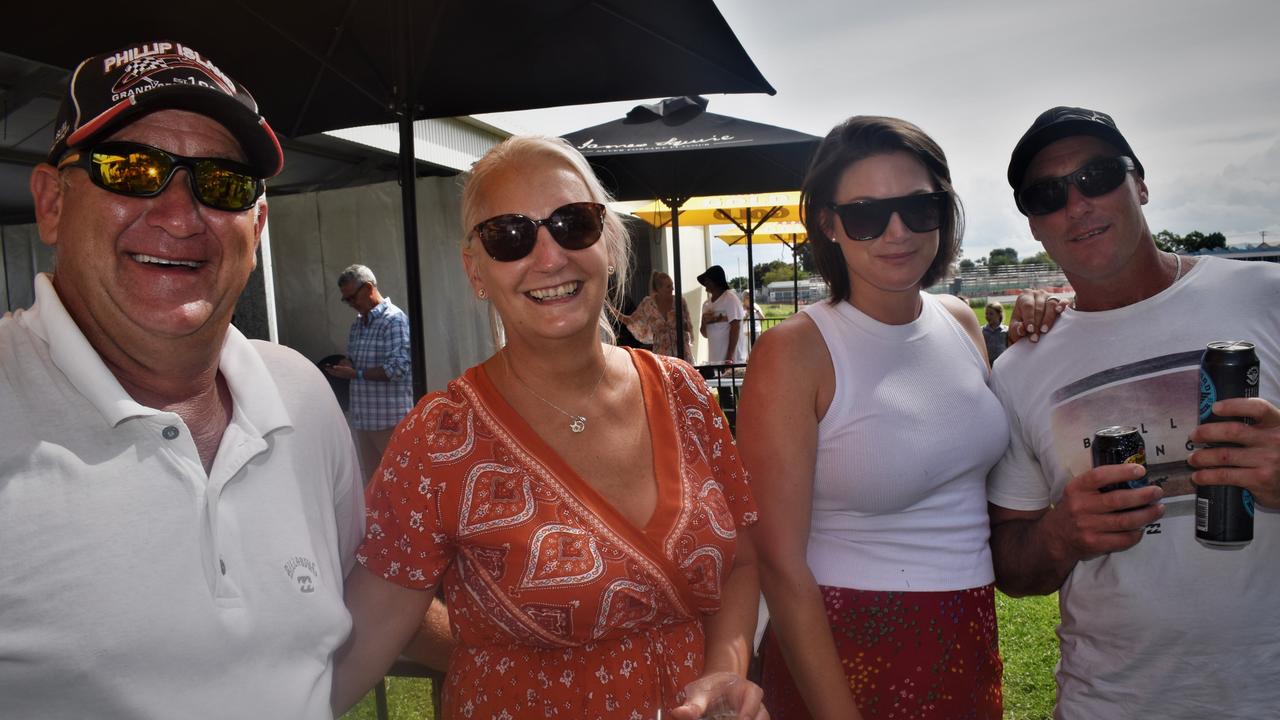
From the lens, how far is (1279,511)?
71.7 inches

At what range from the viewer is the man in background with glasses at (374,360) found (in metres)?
6.76

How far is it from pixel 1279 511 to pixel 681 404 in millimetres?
1451

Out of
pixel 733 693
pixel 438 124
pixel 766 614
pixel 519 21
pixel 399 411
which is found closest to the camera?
pixel 733 693

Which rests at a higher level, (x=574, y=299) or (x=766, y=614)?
(x=574, y=299)

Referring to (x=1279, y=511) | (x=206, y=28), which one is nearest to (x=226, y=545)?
(x=1279, y=511)

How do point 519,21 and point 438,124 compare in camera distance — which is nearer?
point 519,21

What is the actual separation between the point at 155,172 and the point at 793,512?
62.1 inches

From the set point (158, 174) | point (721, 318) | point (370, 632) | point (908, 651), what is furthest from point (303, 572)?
point (721, 318)

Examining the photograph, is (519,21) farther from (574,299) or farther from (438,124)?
(438,124)

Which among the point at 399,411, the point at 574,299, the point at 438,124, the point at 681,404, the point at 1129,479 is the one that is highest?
the point at 438,124

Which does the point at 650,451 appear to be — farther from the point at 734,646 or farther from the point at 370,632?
the point at 370,632

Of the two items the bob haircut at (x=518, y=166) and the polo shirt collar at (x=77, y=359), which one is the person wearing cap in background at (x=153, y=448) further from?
the bob haircut at (x=518, y=166)

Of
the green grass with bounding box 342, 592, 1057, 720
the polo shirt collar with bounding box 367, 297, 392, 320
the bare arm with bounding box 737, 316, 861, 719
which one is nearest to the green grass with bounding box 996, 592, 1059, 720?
the green grass with bounding box 342, 592, 1057, 720

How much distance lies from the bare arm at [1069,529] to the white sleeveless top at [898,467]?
0.39 feet
